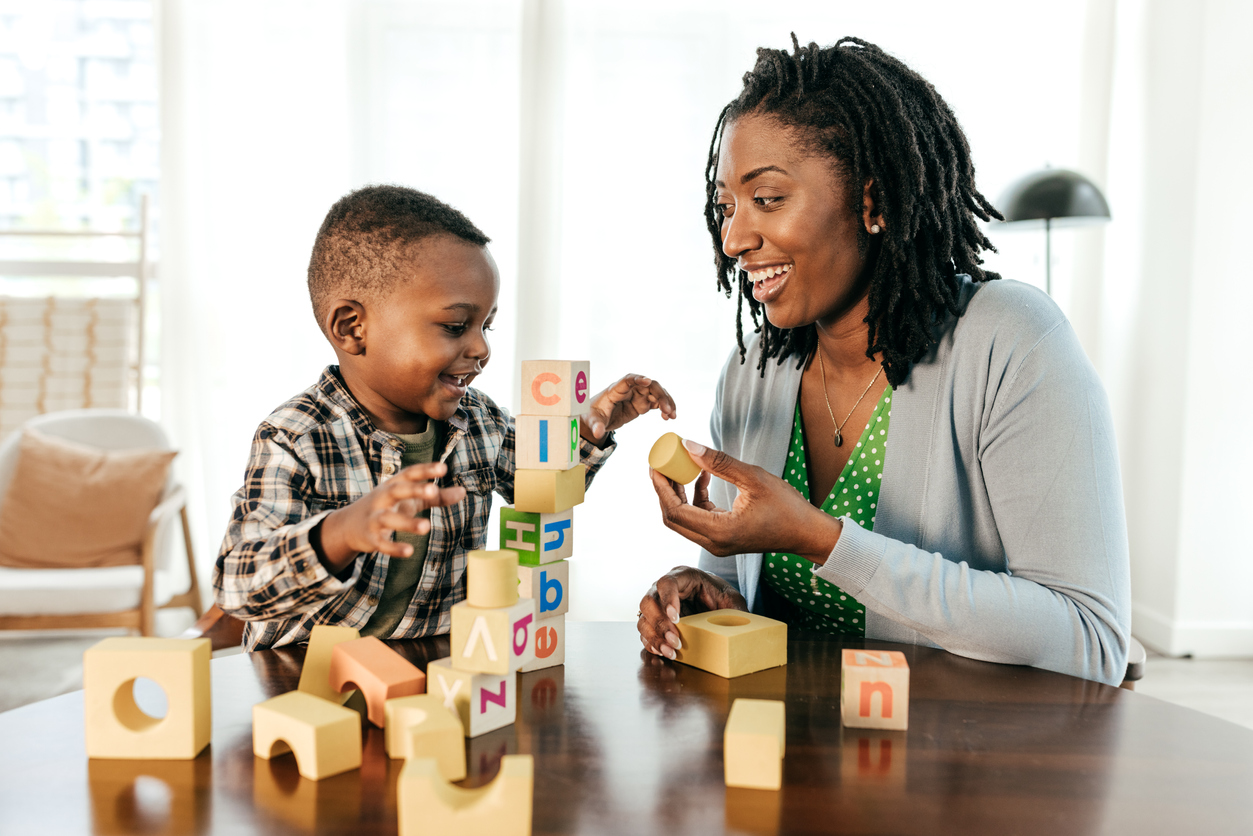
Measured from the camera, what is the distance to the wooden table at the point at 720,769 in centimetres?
69

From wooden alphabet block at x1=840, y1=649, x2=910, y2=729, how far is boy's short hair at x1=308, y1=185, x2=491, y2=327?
0.87 metres

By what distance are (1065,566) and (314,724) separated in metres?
0.91

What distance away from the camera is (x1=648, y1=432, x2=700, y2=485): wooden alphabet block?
1.08m

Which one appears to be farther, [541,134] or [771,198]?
[541,134]

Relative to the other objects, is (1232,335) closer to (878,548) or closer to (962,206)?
(962,206)

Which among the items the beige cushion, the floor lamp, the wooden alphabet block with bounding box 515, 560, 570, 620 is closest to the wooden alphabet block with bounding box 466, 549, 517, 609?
the wooden alphabet block with bounding box 515, 560, 570, 620

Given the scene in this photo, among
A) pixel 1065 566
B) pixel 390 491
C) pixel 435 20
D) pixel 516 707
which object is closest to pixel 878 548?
pixel 1065 566

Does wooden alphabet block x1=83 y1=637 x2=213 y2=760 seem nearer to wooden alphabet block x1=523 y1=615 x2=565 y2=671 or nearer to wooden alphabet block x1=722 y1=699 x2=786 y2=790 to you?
wooden alphabet block x1=523 y1=615 x2=565 y2=671

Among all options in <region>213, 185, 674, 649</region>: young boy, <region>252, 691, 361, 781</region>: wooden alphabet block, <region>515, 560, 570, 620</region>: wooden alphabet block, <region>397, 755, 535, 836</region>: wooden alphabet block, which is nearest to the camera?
<region>397, 755, 535, 836</region>: wooden alphabet block

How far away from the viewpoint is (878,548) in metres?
1.09

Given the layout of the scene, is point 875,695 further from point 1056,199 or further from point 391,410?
point 1056,199

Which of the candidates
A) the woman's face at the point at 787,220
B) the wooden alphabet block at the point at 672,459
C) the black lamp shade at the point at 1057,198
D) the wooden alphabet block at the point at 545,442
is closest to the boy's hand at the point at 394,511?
the wooden alphabet block at the point at 545,442

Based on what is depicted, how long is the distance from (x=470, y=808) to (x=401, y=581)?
760mm

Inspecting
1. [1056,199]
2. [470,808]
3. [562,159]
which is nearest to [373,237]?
[470,808]
